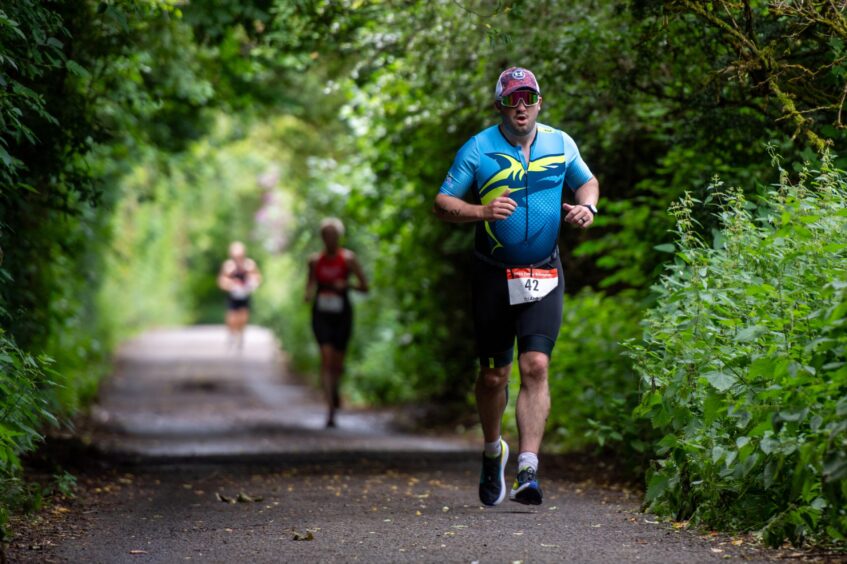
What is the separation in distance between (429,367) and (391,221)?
188 cm

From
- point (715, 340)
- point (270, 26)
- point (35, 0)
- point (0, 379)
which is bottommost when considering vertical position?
point (0, 379)

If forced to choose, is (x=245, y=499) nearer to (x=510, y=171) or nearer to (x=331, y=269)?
(x=510, y=171)

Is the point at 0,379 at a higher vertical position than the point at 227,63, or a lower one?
lower

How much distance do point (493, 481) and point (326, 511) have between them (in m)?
0.94

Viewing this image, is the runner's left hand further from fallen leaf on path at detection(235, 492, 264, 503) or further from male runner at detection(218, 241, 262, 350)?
male runner at detection(218, 241, 262, 350)

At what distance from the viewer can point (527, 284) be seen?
616cm

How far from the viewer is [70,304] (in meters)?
15.7

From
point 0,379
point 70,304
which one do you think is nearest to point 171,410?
point 70,304

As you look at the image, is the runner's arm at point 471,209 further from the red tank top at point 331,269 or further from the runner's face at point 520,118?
the red tank top at point 331,269

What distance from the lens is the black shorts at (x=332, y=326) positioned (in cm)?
1340

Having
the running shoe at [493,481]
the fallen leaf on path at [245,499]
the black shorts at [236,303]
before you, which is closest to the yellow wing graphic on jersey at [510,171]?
the running shoe at [493,481]

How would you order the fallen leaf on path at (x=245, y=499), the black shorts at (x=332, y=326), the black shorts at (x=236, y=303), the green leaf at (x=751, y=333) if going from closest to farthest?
the green leaf at (x=751, y=333) → the fallen leaf on path at (x=245, y=499) → the black shorts at (x=332, y=326) → the black shorts at (x=236, y=303)

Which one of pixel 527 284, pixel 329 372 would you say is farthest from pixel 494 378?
pixel 329 372

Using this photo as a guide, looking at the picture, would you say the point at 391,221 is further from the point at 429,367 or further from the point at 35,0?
the point at 35,0
